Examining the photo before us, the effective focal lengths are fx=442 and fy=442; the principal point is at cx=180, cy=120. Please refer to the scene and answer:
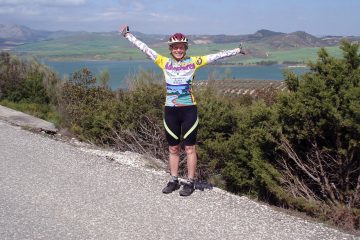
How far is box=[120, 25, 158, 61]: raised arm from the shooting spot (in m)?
5.94

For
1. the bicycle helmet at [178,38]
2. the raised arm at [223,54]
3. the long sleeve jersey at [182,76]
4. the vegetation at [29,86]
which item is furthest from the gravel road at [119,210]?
the vegetation at [29,86]

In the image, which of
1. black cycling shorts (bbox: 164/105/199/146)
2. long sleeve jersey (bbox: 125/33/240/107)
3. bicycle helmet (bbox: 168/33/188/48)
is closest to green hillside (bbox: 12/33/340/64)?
long sleeve jersey (bbox: 125/33/240/107)

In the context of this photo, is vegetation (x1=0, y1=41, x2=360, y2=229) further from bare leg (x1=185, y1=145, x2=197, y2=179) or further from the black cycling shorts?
the black cycling shorts

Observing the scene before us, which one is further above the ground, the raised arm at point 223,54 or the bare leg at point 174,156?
the raised arm at point 223,54

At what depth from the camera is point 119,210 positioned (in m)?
5.12

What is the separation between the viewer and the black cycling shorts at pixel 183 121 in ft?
18.4

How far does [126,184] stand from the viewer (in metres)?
6.12

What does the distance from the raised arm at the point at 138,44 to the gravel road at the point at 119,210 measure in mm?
1789

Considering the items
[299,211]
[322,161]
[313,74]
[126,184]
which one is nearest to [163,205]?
[126,184]

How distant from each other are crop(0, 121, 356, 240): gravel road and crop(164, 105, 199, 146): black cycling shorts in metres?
0.78

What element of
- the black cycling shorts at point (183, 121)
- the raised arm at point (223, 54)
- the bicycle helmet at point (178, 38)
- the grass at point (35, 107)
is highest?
the bicycle helmet at point (178, 38)

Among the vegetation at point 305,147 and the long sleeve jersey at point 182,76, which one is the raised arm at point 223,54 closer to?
the long sleeve jersey at point 182,76

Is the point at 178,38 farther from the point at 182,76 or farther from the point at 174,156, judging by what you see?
the point at 174,156

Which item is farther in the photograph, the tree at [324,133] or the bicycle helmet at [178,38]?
the tree at [324,133]
